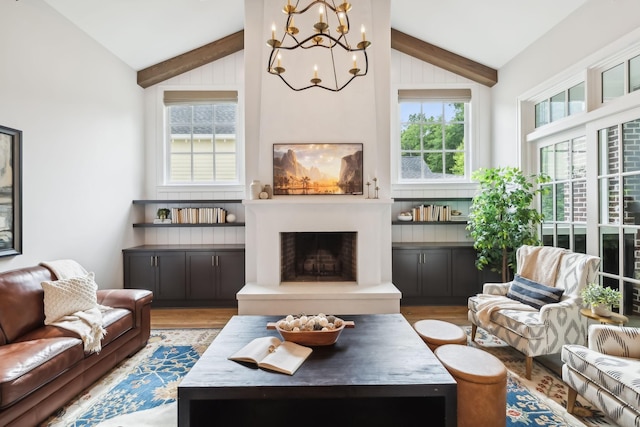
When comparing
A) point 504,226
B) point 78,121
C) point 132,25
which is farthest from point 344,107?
point 78,121

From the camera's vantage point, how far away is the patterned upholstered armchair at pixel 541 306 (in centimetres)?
269

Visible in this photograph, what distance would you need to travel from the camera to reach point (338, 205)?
3.96m

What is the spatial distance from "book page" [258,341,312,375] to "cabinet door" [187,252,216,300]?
9.19 feet

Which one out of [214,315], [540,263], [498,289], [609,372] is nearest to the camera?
[609,372]

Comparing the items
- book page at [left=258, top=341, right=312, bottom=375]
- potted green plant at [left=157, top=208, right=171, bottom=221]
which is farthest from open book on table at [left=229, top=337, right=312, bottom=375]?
potted green plant at [left=157, top=208, right=171, bottom=221]

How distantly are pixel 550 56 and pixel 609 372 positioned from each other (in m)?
3.33

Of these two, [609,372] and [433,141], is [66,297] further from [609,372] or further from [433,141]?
[433,141]

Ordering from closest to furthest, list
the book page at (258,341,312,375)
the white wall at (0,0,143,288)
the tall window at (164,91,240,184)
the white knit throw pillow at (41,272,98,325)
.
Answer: the book page at (258,341,312,375), the white knit throw pillow at (41,272,98,325), the white wall at (0,0,143,288), the tall window at (164,91,240,184)

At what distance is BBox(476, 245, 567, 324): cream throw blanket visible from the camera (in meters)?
3.08

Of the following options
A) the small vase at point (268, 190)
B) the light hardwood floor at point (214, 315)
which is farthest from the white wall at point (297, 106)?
the light hardwood floor at point (214, 315)

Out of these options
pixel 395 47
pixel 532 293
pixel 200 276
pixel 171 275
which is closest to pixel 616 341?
pixel 532 293

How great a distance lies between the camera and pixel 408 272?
4.65 m

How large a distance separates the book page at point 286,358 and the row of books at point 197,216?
3.22 meters

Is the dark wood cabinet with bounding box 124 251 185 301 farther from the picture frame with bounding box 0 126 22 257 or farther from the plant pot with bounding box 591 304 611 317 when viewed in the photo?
the plant pot with bounding box 591 304 611 317
